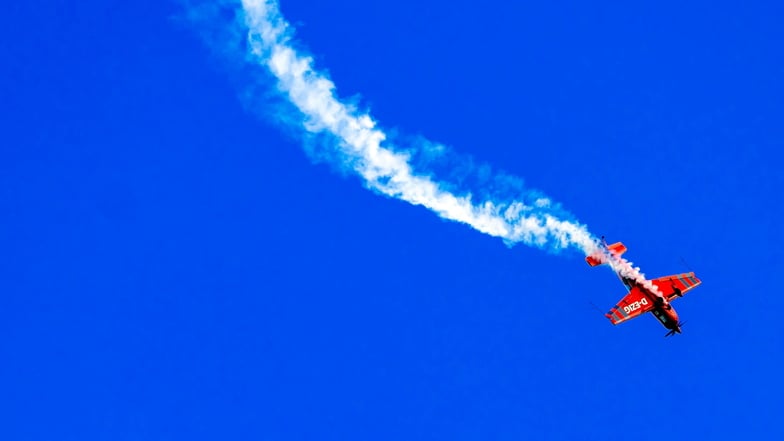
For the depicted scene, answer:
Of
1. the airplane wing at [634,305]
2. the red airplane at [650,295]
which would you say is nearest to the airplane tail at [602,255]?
the red airplane at [650,295]

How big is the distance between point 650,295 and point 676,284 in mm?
1897

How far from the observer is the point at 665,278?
62.9m

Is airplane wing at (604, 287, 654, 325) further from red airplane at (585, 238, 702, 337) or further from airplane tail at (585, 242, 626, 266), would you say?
airplane tail at (585, 242, 626, 266)

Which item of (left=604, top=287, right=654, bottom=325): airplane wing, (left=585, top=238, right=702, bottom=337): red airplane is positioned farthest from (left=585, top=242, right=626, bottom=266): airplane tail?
(left=604, top=287, right=654, bottom=325): airplane wing

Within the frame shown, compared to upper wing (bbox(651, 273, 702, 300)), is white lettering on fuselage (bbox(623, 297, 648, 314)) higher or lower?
lower

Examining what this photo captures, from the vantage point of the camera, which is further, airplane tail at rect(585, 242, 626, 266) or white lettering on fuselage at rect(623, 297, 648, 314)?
white lettering on fuselage at rect(623, 297, 648, 314)

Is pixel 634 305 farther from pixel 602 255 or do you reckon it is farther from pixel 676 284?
pixel 602 255

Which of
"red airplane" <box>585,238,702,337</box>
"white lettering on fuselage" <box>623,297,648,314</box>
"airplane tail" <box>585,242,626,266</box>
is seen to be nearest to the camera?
"airplane tail" <box>585,242,626,266</box>

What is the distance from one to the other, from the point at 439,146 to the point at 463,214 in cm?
412

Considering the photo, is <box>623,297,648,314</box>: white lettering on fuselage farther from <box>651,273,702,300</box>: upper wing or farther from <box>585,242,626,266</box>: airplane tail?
<box>585,242,626,266</box>: airplane tail

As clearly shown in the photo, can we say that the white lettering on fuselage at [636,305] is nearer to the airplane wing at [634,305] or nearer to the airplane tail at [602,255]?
the airplane wing at [634,305]

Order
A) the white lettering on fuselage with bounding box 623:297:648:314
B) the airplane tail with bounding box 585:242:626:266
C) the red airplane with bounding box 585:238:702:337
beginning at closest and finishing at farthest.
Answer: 1. the airplane tail with bounding box 585:242:626:266
2. the red airplane with bounding box 585:238:702:337
3. the white lettering on fuselage with bounding box 623:297:648:314

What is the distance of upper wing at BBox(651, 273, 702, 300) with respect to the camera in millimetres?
62500

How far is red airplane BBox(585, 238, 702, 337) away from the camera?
201 feet
